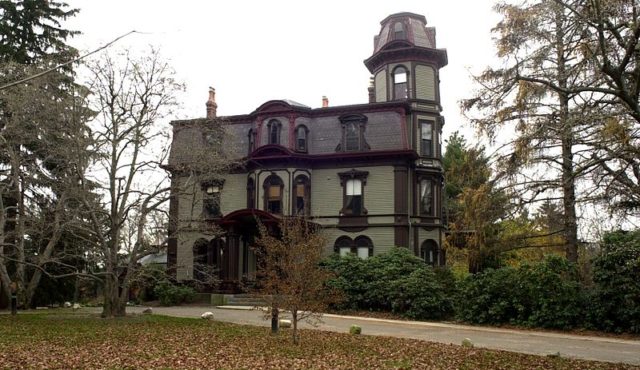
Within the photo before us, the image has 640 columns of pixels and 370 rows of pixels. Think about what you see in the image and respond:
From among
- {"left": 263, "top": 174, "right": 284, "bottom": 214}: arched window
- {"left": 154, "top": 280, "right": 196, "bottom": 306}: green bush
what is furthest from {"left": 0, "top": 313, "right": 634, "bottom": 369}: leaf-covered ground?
{"left": 263, "top": 174, "right": 284, "bottom": 214}: arched window

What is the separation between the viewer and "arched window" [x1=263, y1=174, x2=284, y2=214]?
30547 millimetres

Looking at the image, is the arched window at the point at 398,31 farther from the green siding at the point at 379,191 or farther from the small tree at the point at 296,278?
the small tree at the point at 296,278

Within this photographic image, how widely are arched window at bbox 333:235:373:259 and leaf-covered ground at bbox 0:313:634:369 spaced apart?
12859 mm

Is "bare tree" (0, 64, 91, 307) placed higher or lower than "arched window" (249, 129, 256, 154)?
lower

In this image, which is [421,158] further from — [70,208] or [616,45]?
[616,45]

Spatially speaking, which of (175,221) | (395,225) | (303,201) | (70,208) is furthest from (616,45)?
(303,201)

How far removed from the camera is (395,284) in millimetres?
22719

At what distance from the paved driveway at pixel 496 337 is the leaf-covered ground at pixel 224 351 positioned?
1.32m

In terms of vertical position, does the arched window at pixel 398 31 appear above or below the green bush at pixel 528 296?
above

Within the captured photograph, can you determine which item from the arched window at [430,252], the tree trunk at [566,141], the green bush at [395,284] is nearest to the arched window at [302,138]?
the green bush at [395,284]

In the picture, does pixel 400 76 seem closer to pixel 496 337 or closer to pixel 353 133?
pixel 353 133

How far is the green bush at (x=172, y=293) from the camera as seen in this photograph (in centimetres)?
2817

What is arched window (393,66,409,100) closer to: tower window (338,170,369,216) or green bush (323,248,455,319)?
tower window (338,170,369,216)

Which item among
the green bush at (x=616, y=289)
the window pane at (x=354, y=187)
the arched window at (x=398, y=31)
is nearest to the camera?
the green bush at (x=616, y=289)
